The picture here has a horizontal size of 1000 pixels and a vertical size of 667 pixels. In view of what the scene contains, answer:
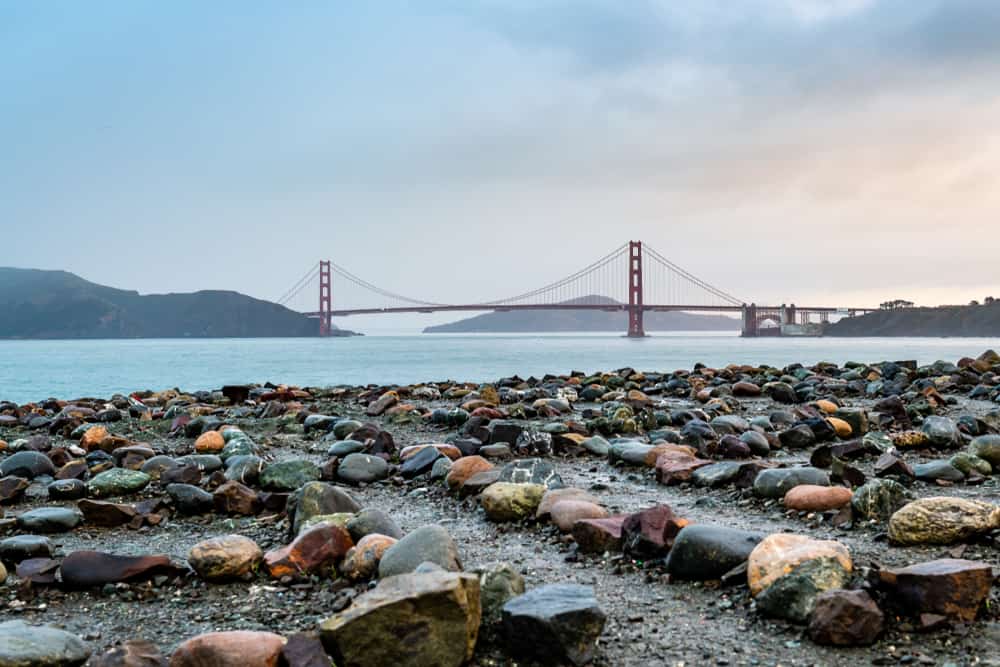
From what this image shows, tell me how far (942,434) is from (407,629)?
12.8 ft

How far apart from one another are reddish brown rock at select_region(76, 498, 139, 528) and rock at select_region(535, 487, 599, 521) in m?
1.73

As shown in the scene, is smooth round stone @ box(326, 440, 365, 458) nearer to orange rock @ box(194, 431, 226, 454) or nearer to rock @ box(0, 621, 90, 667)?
orange rock @ box(194, 431, 226, 454)

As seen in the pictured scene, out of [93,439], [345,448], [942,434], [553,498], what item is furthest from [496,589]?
[93,439]

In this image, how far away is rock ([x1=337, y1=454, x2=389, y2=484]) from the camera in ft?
12.8

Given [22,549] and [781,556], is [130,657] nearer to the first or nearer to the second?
[22,549]

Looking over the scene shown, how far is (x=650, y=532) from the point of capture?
243 centimetres

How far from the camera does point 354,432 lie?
16.7 feet

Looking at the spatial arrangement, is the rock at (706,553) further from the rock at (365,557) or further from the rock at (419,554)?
the rock at (365,557)

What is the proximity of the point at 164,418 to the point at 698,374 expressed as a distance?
7.12 meters

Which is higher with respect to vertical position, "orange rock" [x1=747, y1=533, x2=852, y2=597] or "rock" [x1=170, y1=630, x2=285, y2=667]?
"orange rock" [x1=747, y1=533, x2=852, y2=597]

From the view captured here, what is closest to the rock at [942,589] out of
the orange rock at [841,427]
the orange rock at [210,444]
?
the orange rock at [841,427]

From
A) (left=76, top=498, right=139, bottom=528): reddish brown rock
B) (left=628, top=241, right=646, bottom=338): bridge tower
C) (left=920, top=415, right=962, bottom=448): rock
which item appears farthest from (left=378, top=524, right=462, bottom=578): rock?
(left=628, top=241, right=646, bottom=338): bridge tower

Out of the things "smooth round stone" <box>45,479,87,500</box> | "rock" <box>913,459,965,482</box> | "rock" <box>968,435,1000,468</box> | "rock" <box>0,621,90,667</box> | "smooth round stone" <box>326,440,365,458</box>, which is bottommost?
"smooth round stone" <box>45,479,87,500</box>

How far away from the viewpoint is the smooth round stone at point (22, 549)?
2.57 meters
